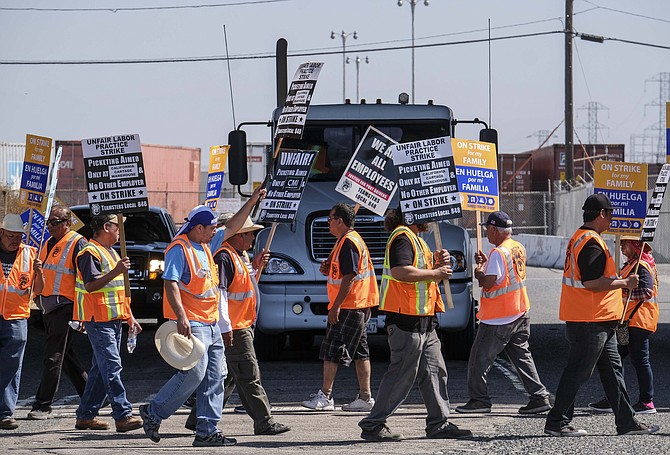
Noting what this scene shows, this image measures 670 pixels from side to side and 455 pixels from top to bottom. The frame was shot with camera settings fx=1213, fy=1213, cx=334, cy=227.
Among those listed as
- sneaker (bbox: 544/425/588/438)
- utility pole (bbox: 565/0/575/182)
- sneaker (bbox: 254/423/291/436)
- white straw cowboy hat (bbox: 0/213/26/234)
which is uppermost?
utility pole (bbox: 565/0/575/182)

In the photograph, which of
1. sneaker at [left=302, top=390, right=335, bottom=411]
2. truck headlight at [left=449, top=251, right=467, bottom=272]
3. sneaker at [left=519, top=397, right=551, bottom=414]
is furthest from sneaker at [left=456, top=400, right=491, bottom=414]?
truck headlight at [left=449, top=251, right=467, bottom=272]

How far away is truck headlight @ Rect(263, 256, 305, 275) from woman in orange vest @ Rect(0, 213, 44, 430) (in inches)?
140

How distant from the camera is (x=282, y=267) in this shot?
13.0 meters

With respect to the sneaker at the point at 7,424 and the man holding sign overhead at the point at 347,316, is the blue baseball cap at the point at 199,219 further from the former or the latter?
the sneaker at the point at 7,424

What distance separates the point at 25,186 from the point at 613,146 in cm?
4216

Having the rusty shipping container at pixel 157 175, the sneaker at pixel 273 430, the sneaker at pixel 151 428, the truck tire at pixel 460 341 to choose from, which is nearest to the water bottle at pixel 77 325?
the sneaker at pixel 151 428

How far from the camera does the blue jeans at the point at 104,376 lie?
905 cm

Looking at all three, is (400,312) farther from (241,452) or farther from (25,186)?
(25,186)

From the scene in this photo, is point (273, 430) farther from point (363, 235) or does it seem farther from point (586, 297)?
point (363, 235)

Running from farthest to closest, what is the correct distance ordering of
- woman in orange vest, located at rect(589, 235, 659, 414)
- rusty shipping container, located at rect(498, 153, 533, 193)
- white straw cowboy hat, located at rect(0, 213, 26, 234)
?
rusty shipping container, located at rect(498, 153, 533, 193)
woman in orange vest, located at rect(589, 235, 659, 414)
white straw cowboy hat, located at rect(0, 213, 26, 234)

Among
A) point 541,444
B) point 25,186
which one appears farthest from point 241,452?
point 25,186

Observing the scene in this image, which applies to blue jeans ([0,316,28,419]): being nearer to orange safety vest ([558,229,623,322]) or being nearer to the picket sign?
orange safety vest ([558,229,623,322])

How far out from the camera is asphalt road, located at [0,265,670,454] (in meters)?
8.38

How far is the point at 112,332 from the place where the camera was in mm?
9234
